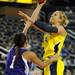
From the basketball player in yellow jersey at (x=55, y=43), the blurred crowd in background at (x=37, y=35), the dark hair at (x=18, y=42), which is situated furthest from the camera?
the blurred crowd in background at (x=37, y=35)

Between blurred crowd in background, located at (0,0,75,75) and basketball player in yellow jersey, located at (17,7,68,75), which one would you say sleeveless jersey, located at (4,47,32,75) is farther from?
blurred crowd in background, located at (0,0,75,75)

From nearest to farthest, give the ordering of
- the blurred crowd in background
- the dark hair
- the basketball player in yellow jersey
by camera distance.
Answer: the dark hair, the basketball player in yellow jersey, the blurred crowd in background

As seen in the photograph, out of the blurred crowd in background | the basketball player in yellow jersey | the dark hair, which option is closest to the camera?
the dark hair

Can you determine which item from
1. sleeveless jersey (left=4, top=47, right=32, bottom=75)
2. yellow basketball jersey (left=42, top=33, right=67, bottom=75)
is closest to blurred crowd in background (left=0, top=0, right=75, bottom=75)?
yellow basketball jersey (left=42, top=33, right=67, bottom=75)

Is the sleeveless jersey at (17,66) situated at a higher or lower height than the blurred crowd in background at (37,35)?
higher

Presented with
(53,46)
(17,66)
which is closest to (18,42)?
(17,66)

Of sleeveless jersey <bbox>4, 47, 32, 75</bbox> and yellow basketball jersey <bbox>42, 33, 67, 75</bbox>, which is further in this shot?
yellow basketball jersey <bbox>42, 33, 67, 75</bbox>

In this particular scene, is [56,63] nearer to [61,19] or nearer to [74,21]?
[61,19]

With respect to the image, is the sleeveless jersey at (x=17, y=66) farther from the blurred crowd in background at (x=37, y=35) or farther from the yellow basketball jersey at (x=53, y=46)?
the blurred crowd in background at (x=37, y=35)

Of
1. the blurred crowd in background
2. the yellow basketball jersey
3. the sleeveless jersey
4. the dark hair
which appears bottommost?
the blurred crowd in background

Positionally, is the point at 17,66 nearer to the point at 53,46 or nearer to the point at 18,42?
the point at 18,42

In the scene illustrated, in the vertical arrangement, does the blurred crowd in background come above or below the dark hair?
below

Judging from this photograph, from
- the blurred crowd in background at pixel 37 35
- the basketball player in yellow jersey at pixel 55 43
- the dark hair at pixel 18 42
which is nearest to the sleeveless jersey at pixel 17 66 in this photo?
the dark hair at pixel 18 42

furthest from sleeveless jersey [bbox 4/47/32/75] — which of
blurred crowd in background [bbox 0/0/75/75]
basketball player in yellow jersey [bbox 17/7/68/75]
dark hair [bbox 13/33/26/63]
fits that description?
blurred crowd in background [bbox 0/0/75/75]
